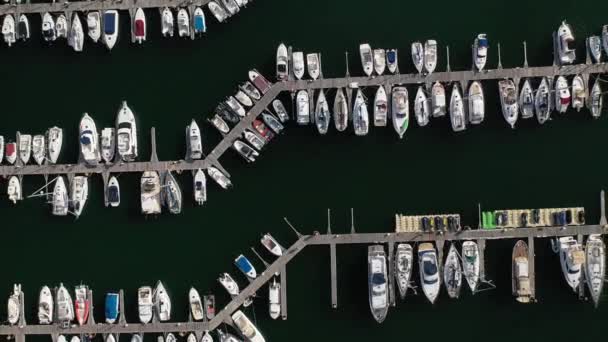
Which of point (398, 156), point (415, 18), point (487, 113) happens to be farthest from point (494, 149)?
point (415, 18)

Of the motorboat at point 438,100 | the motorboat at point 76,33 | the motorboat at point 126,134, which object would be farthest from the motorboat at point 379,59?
the motorboat at point 76,33

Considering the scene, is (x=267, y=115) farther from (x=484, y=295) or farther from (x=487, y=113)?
(x=484, y=295)

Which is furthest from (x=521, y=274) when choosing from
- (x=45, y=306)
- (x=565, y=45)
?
(x=45, y=306)

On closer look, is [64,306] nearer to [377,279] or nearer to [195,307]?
[195,307]

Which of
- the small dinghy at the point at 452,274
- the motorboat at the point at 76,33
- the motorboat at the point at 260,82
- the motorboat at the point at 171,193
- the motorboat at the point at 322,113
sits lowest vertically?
the small dinghy at the point at 452,274

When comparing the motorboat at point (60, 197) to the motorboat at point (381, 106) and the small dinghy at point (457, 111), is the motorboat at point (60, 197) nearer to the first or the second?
the motorboat at point (381, 106)
